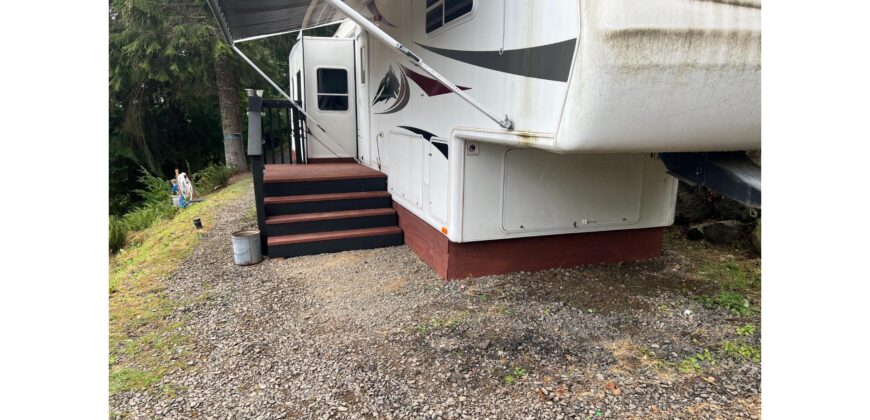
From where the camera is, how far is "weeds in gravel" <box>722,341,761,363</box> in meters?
3.17

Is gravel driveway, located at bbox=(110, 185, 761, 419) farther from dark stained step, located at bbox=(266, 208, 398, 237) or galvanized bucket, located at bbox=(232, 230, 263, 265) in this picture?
dark stained step, located at bbox=(266, 208, 398, 237)

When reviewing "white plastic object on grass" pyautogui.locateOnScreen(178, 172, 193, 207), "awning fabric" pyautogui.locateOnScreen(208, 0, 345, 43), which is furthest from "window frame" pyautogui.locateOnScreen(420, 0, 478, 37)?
"white plastic object on grass" pyautogui.locateOnScreen(178, 172, 193, 207)

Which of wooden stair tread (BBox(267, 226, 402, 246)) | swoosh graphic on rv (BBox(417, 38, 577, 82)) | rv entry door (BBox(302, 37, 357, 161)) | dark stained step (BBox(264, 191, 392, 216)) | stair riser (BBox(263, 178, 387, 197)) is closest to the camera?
swoosh graphic on rv (BBox(417, 38, 577, 82))

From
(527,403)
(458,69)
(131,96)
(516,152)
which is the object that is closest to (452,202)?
(516,152)

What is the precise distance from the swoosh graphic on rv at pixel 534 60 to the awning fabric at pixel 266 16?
250 cm

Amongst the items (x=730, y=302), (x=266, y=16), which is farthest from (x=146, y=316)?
(x=730, y=302)

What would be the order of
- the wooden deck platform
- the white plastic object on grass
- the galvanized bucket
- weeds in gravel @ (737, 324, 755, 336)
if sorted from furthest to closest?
the white plastic object on grass < the wooden deck platform < the galvanized bucket < weeds in gravel @ (737, 324, 755, 336)

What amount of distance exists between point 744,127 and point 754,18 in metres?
0.59

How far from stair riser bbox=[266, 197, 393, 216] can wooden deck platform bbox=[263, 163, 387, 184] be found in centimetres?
32

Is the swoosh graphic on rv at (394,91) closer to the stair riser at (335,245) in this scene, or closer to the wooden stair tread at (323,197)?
the wooden stair tread at (323,197)

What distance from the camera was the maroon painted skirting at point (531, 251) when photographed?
457 centimetres

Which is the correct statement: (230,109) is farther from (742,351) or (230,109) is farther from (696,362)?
(742,351)

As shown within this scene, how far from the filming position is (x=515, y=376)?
3.03 meters

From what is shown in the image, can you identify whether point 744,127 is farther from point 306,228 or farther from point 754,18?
point 306,228
